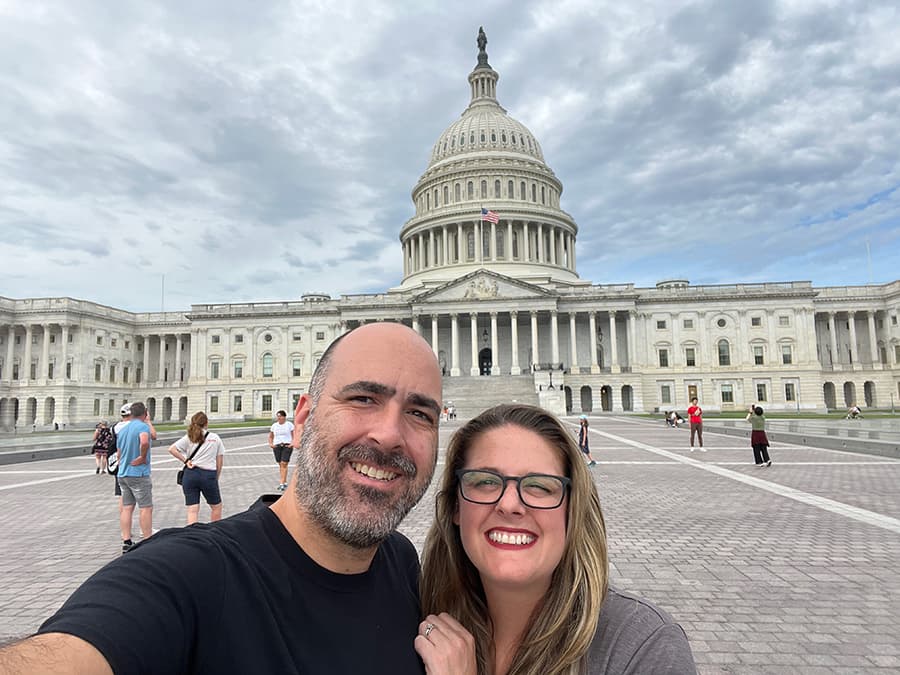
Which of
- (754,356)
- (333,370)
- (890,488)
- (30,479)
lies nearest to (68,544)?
(333,370)

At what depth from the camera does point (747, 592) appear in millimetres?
6957

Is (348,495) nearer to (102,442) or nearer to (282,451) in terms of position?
(282,451)

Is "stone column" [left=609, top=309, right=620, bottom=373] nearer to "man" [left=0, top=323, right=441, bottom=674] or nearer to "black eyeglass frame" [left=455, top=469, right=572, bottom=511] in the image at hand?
"black eyeglass frame" [left=455, top=469, right=572, bottom=511]

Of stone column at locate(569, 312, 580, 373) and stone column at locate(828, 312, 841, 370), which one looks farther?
stone column at locate(828, 312, 841, 370)

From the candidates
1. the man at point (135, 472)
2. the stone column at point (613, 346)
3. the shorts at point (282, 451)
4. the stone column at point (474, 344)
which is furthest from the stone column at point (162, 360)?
the man at point (135, 472)

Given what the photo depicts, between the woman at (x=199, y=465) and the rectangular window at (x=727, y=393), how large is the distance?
2829 inches

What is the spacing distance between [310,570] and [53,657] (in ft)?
2.77

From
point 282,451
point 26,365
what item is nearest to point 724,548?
point 282,451

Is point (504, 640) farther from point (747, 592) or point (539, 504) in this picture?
point (747, 592)

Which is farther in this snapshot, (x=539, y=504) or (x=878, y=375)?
(x=878, y=375)

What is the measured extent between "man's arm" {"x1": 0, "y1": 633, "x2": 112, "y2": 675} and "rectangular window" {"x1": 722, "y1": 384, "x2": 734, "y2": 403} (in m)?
77.9

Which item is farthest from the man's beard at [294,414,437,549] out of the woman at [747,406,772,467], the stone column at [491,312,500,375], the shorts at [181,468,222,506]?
the stone column at [491,312,500,375]

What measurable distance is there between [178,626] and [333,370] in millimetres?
1023

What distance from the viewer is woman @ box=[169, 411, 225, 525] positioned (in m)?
9.54
